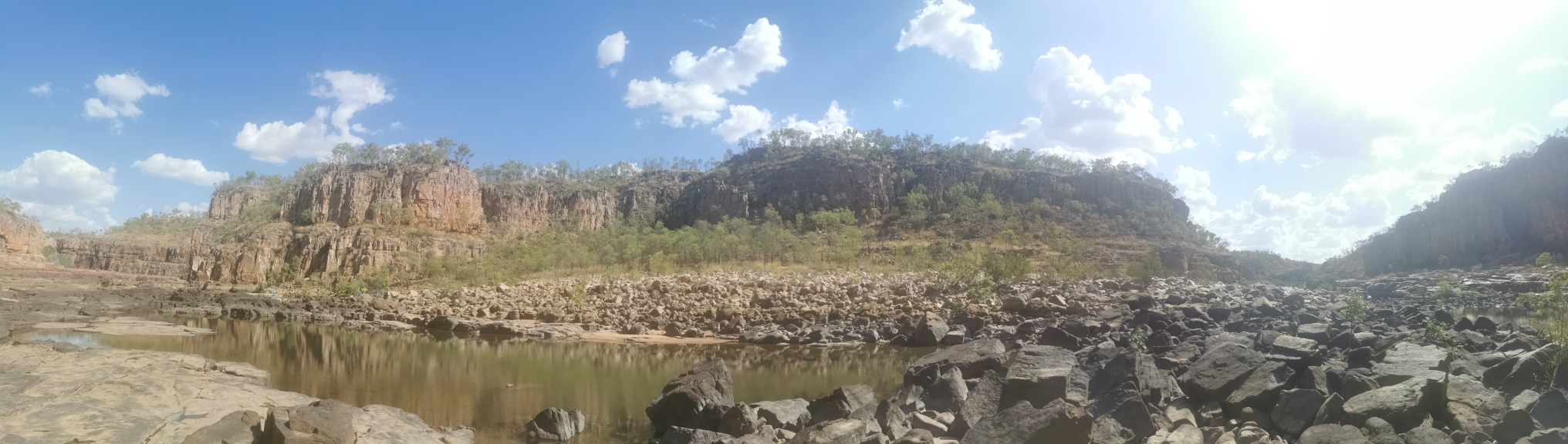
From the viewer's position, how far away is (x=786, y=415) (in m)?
9.40

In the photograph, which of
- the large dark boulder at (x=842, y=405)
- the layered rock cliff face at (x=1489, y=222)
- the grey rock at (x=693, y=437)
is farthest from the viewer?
the layered rock cliff face at (x=1489, y=222)

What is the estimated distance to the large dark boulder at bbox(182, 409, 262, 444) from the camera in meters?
6.53

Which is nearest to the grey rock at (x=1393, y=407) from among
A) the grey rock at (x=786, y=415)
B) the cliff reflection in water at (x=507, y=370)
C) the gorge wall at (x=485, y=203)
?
the grey rock at (x=786, y=415)

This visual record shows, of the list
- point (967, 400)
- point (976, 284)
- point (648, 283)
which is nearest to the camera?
point (967, 400)

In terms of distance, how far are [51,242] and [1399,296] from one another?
4055 inches

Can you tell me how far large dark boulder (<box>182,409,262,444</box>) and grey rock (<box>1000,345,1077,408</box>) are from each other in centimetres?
838

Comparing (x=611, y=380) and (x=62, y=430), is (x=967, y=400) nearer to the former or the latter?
(x=611, y=380)

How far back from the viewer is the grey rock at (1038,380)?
351 inches

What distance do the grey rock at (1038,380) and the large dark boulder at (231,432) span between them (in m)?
8.38

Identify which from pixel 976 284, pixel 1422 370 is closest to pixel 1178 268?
pixel 976 284

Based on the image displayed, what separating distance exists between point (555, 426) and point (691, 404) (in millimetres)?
1828

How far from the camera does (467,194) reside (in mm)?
74125

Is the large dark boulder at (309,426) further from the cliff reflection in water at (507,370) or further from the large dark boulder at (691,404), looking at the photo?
the large dark boulder at (691,404)

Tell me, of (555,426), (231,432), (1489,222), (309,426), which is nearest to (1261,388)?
(555,426)
